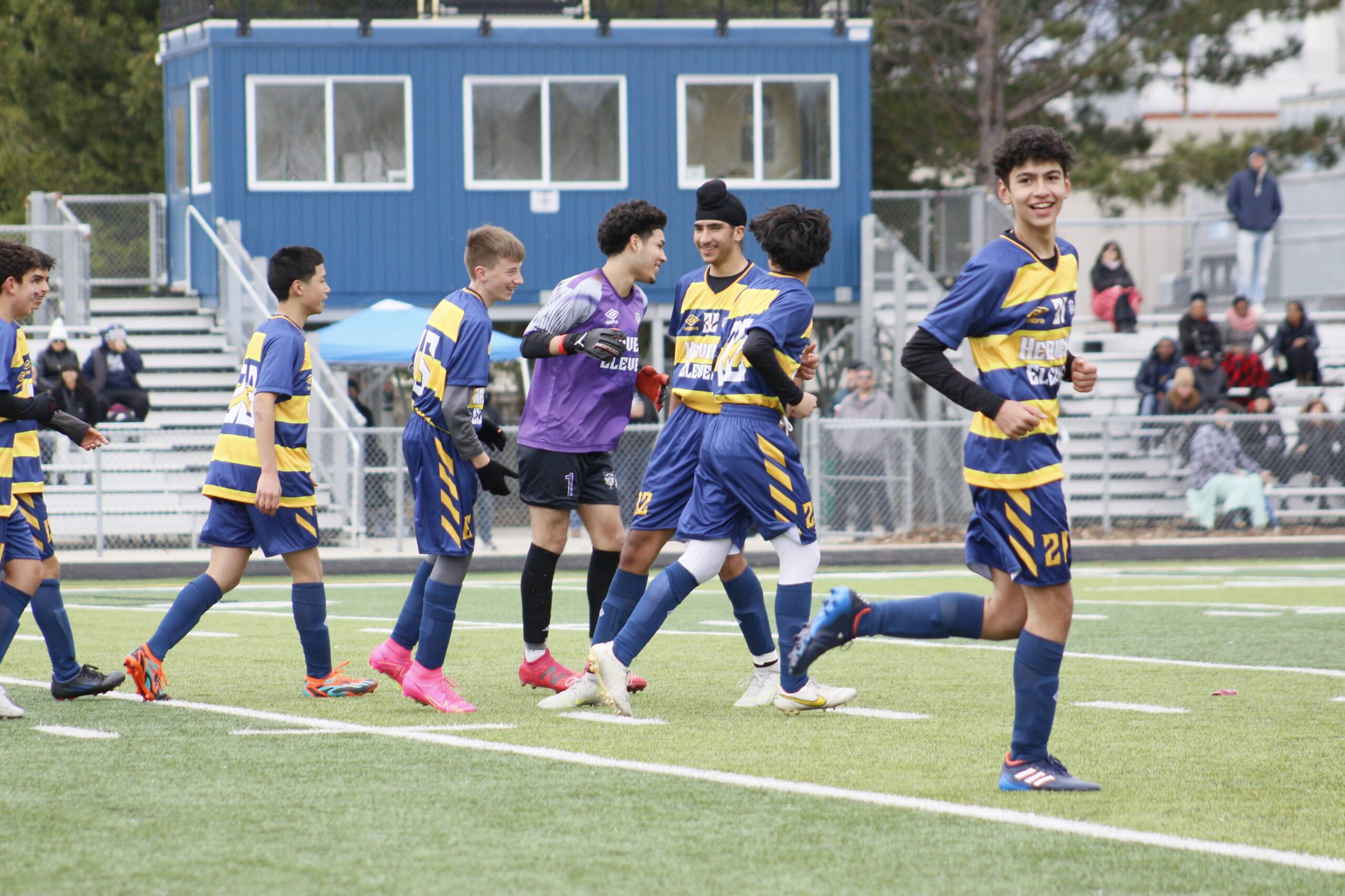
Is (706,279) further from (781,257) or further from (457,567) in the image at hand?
(457,567)

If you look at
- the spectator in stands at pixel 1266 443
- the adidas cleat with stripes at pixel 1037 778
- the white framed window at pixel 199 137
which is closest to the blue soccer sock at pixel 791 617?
the adidas cleat with stripes at pixel 1037 778

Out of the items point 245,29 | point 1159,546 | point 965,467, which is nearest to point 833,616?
point 965,467

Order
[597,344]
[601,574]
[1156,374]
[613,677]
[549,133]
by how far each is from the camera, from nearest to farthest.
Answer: [613,677], [597,344], [601,574], [1156,374], [549,133]

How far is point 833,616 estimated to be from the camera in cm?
555

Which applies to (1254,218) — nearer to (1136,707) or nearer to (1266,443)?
(1266,443)

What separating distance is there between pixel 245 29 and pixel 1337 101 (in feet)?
61.3

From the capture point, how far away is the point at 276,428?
7.29 meters

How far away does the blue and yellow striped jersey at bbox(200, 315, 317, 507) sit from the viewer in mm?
7234

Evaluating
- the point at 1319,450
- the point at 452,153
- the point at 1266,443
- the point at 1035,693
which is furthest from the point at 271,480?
the point at 452,153

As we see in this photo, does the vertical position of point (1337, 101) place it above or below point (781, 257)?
above

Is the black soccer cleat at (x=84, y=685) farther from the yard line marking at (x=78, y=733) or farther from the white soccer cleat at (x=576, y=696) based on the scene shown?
the white soccer cleat at (x=576, y=696)

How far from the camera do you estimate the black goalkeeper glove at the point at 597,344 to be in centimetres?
709

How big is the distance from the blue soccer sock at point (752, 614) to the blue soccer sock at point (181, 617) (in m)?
2.17

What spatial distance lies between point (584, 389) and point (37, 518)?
234 centimetres
